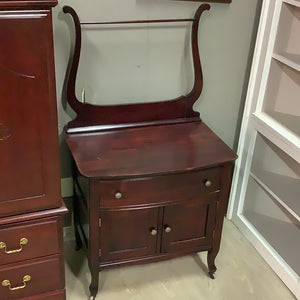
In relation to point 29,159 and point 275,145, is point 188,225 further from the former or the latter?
point 29,159

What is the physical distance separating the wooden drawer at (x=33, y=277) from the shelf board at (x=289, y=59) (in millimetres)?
1227

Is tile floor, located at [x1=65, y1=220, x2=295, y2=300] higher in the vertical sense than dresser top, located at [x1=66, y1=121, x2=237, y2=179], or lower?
lower

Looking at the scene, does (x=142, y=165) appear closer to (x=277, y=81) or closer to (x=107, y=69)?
(x=107, y=69)

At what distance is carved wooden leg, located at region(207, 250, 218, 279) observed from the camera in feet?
6.93

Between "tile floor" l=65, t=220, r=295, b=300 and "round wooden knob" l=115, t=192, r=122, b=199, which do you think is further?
"tile floor" l=65, t=220, r=295, b=300

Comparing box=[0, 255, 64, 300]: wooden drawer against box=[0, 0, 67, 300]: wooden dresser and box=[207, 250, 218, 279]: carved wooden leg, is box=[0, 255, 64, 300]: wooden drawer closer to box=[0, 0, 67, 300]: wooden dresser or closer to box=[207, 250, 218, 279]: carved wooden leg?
box=[0, 0, 67, 300]: wooden dresser

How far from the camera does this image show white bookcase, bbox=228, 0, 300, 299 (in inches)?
80.4

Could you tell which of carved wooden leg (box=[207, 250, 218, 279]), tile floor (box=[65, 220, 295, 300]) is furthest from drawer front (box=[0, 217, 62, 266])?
carved wooden leg (box=[207, 250, 218, 279])

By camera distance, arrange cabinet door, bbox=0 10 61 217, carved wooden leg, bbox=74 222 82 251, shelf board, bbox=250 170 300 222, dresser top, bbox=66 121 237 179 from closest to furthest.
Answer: cabinet door, bbox=0 10 61 217 < dresser top, bbox=66 121 237 179 < shelf board, bbox=250 170 300 222 < carved wooden leg, bbox=74 222 82 251

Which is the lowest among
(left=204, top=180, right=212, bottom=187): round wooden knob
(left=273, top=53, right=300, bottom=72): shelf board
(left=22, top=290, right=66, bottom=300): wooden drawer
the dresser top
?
(left=22, top=290, right=66, bottom=300): wooden drawer

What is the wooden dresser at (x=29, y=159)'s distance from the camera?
4.28ft

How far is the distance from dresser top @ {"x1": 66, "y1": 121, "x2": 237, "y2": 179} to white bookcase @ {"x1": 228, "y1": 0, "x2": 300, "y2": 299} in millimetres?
300

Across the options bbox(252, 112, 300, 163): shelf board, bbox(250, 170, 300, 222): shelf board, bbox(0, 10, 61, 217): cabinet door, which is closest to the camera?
bbox(0, 10, 61, 217): cabinet door

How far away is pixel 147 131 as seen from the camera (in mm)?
2061
